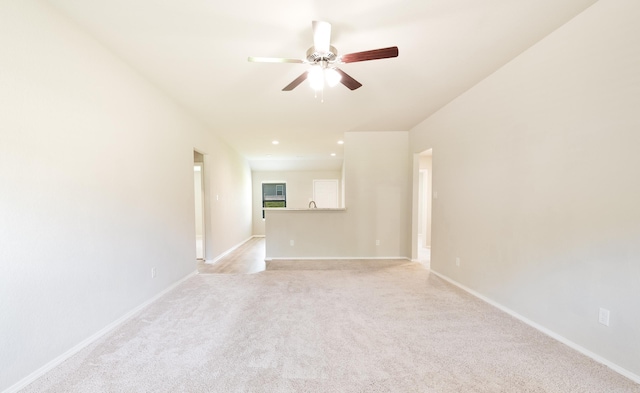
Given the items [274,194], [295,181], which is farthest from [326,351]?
[274,194]

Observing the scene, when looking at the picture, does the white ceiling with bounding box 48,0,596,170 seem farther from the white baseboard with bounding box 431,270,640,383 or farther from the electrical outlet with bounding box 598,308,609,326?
the white baseboard with bounding box 431,270,640,383

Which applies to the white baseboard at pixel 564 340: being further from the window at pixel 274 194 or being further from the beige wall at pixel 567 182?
the window at pixel 274 194

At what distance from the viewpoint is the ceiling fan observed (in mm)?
1565

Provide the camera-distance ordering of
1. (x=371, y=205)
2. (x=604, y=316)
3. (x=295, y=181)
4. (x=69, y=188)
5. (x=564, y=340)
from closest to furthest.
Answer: (x=604, y=316), (x=69, y=188), (x=564, y=340), (x=371, y=205), (x=295, y=181)

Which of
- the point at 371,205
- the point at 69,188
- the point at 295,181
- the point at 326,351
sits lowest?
the point at 326,351

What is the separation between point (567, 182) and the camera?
5.86 feet

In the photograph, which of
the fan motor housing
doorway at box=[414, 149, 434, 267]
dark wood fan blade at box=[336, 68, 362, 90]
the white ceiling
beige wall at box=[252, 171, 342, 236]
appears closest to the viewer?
the white ceiling

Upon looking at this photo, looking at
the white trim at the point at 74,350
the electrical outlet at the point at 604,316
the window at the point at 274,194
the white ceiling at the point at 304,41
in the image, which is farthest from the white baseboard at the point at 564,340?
the window at the point at 274,194

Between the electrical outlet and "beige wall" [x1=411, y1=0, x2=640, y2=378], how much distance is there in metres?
0.03

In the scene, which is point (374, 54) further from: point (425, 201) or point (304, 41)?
point (425, 201)

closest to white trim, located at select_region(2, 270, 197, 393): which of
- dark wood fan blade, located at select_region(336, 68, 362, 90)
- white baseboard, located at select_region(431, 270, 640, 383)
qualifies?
dark wood fan blade, located at select_region(336, 68, 362, 90)

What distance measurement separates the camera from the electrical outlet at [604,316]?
1.56 metres

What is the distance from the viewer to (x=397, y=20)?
1702 millimetres

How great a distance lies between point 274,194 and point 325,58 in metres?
7.08
